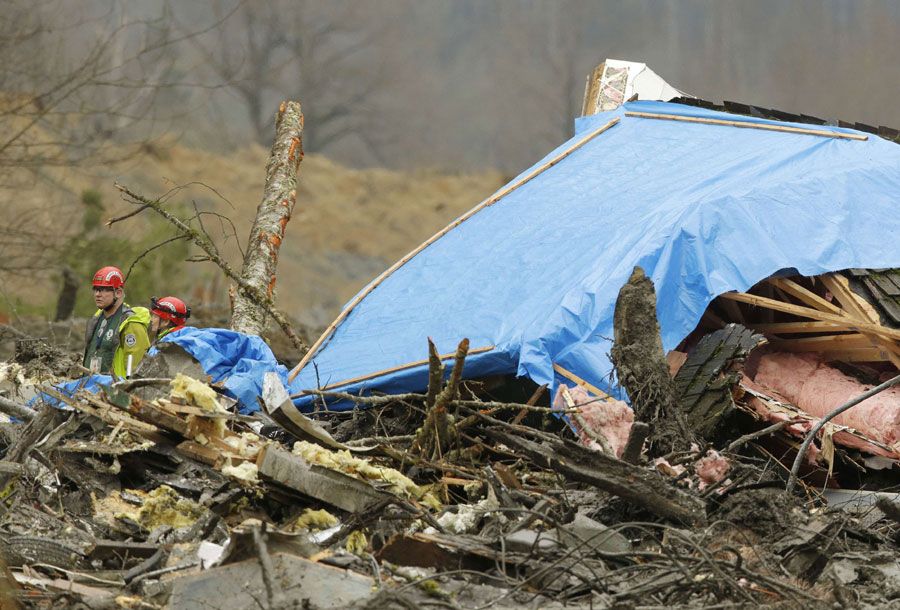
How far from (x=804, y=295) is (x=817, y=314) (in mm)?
225

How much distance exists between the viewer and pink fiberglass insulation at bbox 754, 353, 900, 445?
4812mm

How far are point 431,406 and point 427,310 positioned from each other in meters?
2.19

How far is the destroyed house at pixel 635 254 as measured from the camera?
5.16 metres

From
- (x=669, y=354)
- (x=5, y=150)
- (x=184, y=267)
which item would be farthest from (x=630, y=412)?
(x=184, y=267)

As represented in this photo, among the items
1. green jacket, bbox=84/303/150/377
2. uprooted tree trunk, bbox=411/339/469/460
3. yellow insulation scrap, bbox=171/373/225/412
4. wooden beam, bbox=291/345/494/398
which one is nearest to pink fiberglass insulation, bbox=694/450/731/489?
uprooted tree trunk, bbox=411/339/469/460

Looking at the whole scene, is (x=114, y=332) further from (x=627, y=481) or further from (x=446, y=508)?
(x=627, y=481)

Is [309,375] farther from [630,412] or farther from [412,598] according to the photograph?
[412,598]

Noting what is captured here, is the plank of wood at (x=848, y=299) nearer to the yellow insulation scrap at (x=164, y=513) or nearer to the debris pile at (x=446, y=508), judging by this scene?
the debris pile at (x=446, y=508)

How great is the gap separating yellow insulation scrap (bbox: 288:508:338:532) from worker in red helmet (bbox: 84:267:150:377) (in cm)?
333

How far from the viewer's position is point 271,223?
25.9 ft

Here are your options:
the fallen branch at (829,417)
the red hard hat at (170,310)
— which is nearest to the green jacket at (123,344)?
the red hard hat at (170,310)

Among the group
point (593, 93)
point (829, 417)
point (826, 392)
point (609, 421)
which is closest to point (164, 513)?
point (609, 421)

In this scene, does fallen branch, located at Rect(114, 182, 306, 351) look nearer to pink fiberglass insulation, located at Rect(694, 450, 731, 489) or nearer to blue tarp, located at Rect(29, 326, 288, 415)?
blue tarp, located at Rect(29, 326, 288, 415)

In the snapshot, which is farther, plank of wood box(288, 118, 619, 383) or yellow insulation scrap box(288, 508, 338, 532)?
plank of wood box(288, 118, 619, 383)
